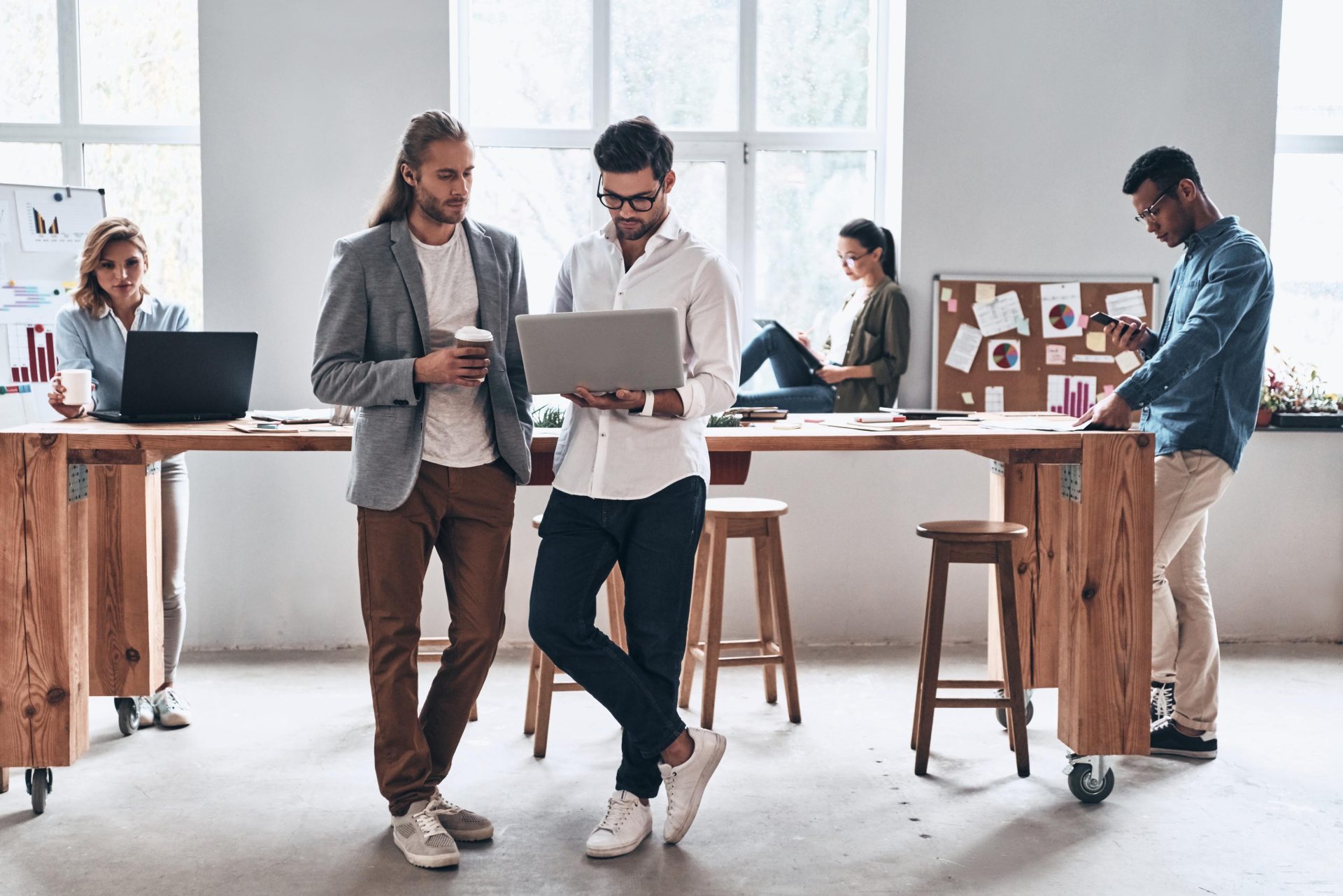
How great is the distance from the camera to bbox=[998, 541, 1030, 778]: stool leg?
10.0 feet

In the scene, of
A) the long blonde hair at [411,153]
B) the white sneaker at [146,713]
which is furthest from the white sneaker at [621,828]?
the white sneaker at [146,713]

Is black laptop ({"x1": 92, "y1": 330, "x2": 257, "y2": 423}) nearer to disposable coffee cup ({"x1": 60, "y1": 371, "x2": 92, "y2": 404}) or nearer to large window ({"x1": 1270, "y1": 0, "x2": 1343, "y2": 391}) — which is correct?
disposable coffee cup ({"x1": 60, "y1": 371, "x2": 92, "y2": 404})

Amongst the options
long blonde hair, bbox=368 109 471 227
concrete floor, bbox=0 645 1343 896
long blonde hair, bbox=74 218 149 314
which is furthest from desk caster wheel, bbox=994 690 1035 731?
long blonde hair, bbox=74 218 149 314

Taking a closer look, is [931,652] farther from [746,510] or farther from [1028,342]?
[1028,342]

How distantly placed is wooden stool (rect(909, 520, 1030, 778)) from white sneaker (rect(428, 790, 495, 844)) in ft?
4.01

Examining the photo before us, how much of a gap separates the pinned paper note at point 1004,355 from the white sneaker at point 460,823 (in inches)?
115

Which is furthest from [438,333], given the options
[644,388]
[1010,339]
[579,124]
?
[1010,339]

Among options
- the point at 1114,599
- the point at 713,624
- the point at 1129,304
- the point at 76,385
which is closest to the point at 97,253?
the point at 76,385

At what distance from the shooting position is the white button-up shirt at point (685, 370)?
95.0 inches

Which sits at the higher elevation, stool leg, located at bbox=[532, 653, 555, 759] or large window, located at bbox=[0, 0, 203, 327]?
large window, located at bbox=[0, 0, 203, 327]

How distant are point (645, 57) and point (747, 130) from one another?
21.1 inches

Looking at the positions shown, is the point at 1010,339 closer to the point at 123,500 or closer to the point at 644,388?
the point at 644,388

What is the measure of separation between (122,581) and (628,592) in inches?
68.5

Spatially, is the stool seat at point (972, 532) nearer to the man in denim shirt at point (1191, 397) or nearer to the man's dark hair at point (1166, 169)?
the man in denim shirt at point (1191, 397)
